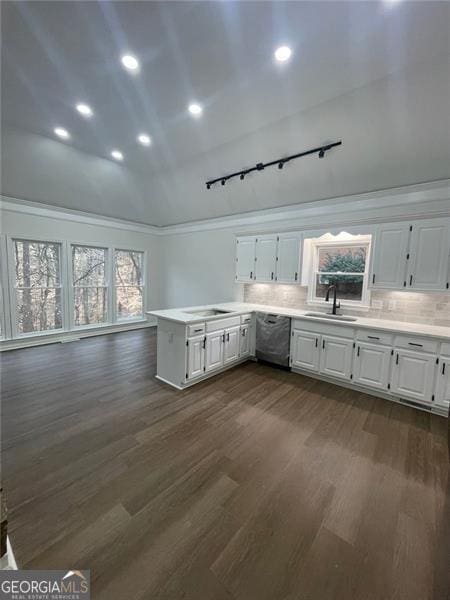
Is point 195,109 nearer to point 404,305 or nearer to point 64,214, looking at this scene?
point 404,305

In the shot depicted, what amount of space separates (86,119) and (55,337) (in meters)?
4.20

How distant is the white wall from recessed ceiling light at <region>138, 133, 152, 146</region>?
237 cm

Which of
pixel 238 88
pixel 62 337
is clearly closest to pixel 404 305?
pixel 238 88

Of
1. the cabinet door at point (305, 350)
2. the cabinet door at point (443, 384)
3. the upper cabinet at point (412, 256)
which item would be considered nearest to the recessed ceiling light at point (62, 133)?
the cabinet door at point (305, 350)

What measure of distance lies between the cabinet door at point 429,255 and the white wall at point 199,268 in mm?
3026

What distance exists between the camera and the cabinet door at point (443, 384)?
2.81 meters

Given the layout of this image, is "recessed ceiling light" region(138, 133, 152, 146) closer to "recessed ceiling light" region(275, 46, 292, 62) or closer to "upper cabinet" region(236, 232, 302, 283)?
"recessed ceiling light" region(275, 46, 292, 62)

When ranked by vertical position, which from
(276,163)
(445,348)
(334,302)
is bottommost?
(445,348)

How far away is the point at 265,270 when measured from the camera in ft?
15.3

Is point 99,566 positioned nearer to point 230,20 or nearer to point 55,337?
point 230,20

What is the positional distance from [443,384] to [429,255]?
158 cm

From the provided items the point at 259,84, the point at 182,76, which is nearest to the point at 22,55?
the point at 182,76

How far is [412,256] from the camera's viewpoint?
10.7 ft

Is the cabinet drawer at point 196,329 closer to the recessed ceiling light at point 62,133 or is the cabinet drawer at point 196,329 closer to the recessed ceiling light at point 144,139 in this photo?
the recessed ceiling light at point 144,139
